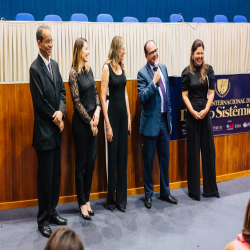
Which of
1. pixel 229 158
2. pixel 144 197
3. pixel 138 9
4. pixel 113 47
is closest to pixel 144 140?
pixel 144 197

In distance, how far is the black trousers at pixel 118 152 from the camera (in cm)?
354

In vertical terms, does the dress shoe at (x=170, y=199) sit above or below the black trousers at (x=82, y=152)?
below

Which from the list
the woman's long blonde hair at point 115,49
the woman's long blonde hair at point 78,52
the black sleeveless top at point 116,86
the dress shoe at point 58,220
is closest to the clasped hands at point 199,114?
the black sleeveless top at point 116,86

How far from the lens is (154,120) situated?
12.0ft

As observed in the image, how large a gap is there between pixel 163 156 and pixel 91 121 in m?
0.91

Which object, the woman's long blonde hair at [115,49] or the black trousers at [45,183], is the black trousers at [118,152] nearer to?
the woman's long blonde hair at [115,49]

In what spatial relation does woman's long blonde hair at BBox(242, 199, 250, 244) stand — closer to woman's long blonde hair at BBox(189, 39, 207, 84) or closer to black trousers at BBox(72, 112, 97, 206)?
black trousers at BBox(72, 112, 97, 206)

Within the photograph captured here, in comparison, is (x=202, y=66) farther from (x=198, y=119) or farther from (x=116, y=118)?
(x=116, y=118)

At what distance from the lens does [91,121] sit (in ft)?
10.9

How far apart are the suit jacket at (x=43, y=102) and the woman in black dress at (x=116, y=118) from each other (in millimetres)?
563

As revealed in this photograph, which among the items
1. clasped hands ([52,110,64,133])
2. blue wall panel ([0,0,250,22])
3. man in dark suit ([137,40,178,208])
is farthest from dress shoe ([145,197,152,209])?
blue wall panel ([0,0,250,22])

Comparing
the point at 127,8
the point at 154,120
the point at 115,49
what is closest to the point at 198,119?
the point at 154,120

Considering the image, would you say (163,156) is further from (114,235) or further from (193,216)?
(114,235)

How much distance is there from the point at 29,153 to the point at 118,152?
86cm
